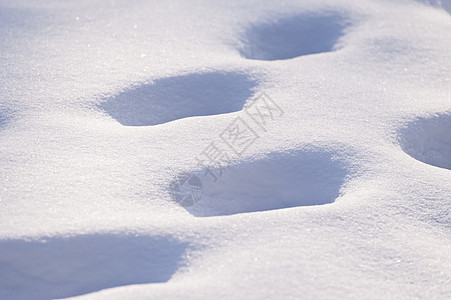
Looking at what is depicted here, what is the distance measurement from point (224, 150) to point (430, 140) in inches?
24.2

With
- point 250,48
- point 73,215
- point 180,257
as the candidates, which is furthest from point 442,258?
point 250,48

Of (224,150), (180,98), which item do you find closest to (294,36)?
(180,98)

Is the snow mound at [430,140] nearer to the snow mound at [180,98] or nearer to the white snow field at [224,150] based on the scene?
the white snow field at [224,150]

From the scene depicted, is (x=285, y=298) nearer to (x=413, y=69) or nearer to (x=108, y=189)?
(x=108, y=189)

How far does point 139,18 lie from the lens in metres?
1.95

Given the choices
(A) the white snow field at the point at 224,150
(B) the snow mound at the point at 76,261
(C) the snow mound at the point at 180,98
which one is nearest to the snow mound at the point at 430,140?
(A) the white snow field at the point at 224,150

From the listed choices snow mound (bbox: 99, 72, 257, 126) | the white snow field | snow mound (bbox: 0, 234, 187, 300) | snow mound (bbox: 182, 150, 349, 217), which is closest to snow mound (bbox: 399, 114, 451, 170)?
the white snow field

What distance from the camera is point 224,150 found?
129 cm

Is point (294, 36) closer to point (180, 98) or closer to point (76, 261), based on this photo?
point (180, 98)

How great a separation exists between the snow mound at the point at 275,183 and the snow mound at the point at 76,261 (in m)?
0.21

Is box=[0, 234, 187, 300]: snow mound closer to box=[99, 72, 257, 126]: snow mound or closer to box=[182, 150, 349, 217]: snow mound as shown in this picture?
box=[182, 150, 349, 217]: snow mound

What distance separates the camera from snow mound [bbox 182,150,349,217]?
1188 mm

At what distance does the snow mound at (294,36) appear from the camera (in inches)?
73.2

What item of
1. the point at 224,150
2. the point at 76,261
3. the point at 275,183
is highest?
the point at 224,150
